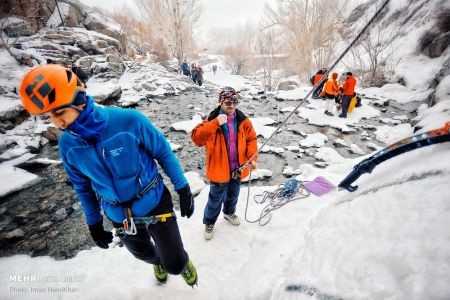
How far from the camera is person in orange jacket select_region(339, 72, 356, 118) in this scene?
8102mm

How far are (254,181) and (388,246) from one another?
13.1 feet

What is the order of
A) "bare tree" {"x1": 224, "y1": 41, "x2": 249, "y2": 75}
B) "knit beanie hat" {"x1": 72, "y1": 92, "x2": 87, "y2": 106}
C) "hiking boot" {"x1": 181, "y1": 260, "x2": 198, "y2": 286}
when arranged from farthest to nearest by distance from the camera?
"bare tree" {"x1": 224, "y1": 41, "x2": 249, "y2": 75} → "hiking boot" {"x1": 181, "y1": 260, "x2": 198, "y2": 286} → "knit beanie hat" {"x1": 72, "y1": 92, "x2": 87, "y2": 106}

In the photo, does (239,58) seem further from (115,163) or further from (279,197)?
(115,163)

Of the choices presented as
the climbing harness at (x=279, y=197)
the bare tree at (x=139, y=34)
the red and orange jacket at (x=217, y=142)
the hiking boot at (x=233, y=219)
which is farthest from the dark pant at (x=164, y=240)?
the bare tree at (x=139, y=34)

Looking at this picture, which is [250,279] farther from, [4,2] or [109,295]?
[4,2]

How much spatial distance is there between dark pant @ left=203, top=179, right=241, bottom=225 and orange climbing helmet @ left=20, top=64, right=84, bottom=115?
1.98 m

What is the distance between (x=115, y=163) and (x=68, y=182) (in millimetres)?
5022

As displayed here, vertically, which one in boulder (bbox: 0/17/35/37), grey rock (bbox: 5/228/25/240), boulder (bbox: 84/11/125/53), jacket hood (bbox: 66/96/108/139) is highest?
boulder (bbox: 84/11/125/53)

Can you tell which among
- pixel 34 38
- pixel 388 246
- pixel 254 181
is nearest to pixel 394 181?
pixel 388 246

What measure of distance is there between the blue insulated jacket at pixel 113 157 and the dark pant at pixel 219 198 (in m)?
0.99

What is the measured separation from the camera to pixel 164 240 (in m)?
2.01

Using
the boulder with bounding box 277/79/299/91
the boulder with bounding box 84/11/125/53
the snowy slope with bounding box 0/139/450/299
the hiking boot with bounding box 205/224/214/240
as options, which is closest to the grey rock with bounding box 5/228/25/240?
the snowy slope with bounding box 0/139/450/299

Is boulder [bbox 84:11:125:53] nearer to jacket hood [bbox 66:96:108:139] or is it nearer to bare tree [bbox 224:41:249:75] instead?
jacket hood [bbox 66:96:108:139]

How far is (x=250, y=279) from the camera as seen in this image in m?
2.21
